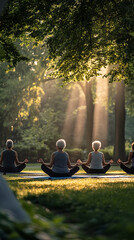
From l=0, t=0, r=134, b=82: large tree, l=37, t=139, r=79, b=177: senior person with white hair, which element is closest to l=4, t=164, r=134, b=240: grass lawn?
l=37, t=139, r=79, b=177: senior person with white hair

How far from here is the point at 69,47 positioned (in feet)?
45.2

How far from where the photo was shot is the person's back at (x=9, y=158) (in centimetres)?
1442

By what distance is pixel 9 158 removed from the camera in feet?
47.5

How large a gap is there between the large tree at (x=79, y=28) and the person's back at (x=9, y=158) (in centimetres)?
350

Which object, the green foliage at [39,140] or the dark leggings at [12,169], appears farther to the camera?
the green foliage at [39,140]

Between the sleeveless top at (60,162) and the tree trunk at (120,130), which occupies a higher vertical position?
the tree trunk at (120,130)

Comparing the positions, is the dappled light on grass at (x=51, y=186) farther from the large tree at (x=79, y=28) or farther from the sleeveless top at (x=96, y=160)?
the large tree at (x=79, y=28)

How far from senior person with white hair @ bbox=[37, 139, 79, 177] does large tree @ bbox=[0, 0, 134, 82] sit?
10.1 feet

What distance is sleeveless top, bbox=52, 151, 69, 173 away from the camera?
13.1 metres

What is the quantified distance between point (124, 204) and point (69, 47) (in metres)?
7.96

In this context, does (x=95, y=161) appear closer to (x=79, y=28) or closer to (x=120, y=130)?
(x=79, y=28)

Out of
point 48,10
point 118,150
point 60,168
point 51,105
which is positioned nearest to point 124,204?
point 60,168

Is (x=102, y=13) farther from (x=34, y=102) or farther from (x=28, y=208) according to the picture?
(x=34, y=102)

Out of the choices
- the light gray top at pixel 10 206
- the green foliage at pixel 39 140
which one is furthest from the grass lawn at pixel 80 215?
the green foliage at pixel 39 140
